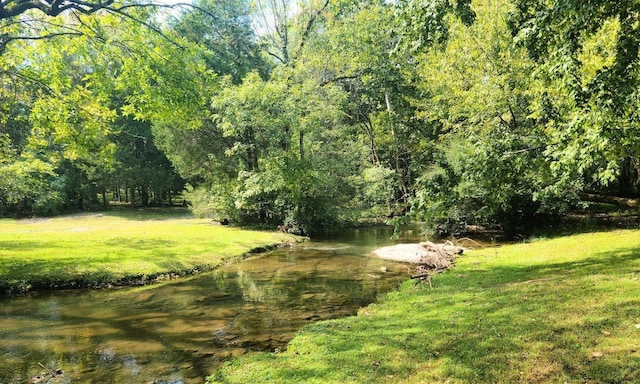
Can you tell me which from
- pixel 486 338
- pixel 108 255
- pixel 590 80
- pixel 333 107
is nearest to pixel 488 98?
pixel 333 107

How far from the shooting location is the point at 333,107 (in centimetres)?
3156

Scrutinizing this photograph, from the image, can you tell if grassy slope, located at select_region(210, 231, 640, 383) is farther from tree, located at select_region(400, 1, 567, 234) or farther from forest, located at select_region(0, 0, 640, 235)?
tree, located at select_region(400, 1, 567, 234)

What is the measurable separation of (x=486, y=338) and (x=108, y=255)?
640 inches

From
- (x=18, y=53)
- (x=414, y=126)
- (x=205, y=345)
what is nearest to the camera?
(x=205, y=345)

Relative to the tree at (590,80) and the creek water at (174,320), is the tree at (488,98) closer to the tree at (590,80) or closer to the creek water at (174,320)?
the creek water at (174,320)

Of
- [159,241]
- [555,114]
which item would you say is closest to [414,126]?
[159,241]

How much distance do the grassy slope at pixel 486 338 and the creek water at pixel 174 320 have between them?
1.29 m

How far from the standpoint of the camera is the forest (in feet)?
32.9

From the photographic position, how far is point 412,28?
33.3 feet

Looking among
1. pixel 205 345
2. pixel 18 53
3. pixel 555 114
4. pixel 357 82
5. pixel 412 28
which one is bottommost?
pixel 205 345

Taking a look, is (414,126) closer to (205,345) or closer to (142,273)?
(142,273)

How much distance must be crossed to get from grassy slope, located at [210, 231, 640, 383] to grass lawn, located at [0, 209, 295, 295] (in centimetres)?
1005

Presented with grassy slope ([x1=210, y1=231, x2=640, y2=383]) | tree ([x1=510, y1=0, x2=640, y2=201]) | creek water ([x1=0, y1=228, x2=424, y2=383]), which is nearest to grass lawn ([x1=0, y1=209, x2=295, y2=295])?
Result: creek water ([x1=0, y1=228, x2=424, y2=383])

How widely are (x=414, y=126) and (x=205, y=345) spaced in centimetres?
3554
